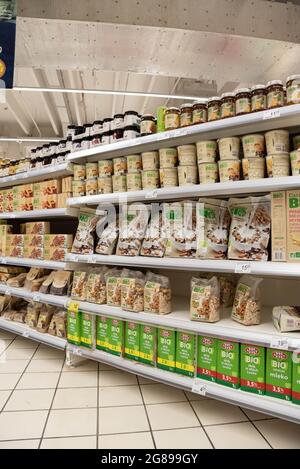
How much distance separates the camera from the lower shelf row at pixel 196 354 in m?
1.55

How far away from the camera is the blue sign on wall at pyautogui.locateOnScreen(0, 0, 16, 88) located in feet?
7.75

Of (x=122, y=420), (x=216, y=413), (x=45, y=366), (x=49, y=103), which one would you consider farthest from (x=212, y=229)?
(x=49, y=103)

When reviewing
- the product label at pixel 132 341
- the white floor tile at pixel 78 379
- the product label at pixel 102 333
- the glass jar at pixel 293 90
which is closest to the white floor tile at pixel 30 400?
the white floor tile at pixel 78 379

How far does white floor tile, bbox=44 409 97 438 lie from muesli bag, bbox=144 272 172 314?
0.68m

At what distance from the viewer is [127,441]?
61.4 inches

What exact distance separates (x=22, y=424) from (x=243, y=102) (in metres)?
2.11

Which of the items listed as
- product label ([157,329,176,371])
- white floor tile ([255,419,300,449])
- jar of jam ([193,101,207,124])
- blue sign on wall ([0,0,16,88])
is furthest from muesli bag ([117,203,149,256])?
blue sign on wall ([0,0,16,88])

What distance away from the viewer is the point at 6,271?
3.21 m

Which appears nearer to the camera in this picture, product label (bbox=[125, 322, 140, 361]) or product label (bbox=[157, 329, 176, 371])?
product label (bbox=[157, 329, 176, 371])

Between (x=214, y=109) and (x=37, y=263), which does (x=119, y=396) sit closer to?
(x=37, y=263)

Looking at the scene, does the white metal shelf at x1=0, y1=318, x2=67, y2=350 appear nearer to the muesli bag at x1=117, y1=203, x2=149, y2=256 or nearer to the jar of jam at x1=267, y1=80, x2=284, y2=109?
the muesli bag at x1=117, y1=203, x2=149, y2=256

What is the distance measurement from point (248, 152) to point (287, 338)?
95 centimetres

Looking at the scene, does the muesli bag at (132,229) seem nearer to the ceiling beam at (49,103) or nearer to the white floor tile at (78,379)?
the white floor tile at (78,379)
